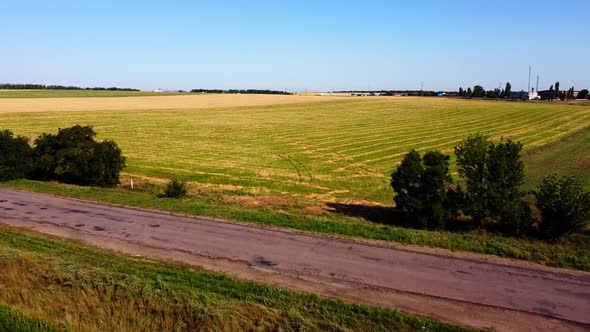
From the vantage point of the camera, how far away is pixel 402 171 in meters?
19.5

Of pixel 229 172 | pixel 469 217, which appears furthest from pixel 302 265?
pixel 229 172

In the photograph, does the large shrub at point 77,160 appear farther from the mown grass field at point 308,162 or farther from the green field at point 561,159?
the green field at point 561,159

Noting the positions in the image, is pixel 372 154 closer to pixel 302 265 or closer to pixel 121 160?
pixel 121 160

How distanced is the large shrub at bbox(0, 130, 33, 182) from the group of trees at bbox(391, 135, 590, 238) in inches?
869

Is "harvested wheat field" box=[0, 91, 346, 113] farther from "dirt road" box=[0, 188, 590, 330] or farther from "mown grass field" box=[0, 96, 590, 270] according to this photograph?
"dirt road" box=[0, 188, 590, 330]

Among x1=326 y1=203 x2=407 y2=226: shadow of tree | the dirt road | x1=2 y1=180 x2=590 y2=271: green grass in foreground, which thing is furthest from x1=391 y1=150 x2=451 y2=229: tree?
the dirt road

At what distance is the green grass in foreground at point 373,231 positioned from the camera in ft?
47.3

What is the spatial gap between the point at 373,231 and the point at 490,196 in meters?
4.72

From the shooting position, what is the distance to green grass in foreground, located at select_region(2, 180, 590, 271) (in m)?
14.4

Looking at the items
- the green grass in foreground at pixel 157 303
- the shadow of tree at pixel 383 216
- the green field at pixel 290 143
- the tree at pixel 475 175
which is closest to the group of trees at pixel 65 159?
the green field at pixel 290 143

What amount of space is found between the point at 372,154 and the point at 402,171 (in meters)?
22.5

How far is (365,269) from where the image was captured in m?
13.4

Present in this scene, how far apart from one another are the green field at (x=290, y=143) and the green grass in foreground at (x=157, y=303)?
46.5 feet

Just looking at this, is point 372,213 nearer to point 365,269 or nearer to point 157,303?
point 365,269
